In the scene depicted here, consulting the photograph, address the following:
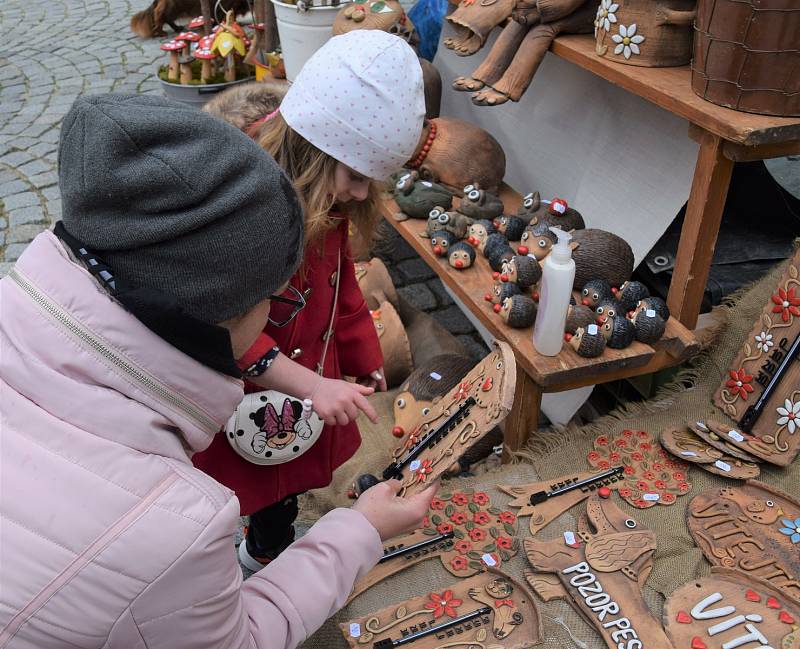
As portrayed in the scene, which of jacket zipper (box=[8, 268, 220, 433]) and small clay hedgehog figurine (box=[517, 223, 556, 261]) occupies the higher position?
jacket zipper (box=[8, 268, 220, 433])

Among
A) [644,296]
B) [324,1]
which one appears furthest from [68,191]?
[324,1]

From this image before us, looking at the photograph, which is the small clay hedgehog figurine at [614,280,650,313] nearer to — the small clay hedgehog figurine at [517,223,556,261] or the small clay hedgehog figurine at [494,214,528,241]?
the small clay hedgehog figurine at [517,223,556,261]

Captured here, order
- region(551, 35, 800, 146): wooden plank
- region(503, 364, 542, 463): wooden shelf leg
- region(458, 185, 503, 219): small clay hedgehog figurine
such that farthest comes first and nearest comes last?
region(458, 185, 503, 219): small clay hedgehog figurine < region(503, 364, 542, 463): wooden shelf leg < region(551, 35, 800, 146): wooden plank

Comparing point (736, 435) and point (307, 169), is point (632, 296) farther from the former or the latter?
point (307, 169)

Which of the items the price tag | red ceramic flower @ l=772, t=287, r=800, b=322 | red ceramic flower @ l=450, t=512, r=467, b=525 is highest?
red ceramic flower @ l=772, t=287, r=800, b=322

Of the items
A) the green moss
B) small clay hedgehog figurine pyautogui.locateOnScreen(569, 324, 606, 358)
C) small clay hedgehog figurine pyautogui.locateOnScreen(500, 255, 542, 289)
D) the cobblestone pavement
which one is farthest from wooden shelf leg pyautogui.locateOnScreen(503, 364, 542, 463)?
the green moss

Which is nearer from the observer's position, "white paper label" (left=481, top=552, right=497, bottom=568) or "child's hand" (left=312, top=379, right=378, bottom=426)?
"child's hand" (left=312, top=379, right=378, bottom=426)

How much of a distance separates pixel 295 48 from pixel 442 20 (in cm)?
69

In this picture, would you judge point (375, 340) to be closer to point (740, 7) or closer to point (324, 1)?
point (740, 7)

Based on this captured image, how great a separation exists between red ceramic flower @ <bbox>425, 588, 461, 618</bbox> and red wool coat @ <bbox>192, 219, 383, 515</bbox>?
40 centimetres

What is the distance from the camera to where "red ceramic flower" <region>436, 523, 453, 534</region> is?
69.7 inches

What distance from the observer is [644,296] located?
79.5 inches

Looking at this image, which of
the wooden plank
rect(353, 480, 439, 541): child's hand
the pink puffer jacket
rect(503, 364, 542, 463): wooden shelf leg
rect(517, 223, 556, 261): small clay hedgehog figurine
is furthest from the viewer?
rect(517, 223, 556, 261): small clay hedgehog figurine

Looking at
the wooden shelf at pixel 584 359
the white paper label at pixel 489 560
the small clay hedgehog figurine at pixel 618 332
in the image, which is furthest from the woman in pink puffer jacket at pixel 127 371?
the small clay hedgehog figurine at pixel 618 332
